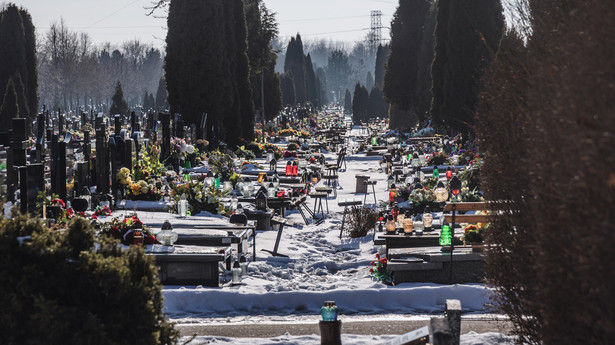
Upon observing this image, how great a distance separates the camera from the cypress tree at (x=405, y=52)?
5172cm

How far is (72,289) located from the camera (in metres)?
5.14

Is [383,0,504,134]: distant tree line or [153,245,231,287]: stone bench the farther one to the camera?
[383,0,504,134]: distant tree line

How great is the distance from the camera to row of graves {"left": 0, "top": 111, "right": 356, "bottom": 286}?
456 inches

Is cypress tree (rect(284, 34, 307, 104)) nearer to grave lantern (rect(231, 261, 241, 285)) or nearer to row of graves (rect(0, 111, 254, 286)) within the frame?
row of graves (rect(0, 111, 254, 286))

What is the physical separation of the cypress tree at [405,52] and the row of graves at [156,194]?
81.4 feet

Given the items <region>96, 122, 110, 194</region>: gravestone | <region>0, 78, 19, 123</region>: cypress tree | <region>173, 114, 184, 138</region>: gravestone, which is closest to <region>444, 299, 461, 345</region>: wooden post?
<region>96, 122, 110, 194</region>: gravestone

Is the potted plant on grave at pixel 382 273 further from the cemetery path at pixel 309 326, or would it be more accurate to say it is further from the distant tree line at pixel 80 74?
the distant tree line at pixel 80 74

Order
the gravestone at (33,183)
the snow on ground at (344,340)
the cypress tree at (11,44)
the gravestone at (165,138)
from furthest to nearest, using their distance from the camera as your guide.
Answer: the cypress tree at (11,44), the gravestone at (165,138), the gravestone at (33,183), the snow on ground at (344,340)

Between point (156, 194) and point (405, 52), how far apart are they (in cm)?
3621

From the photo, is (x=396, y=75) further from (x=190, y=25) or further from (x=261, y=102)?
(x=190, y=25)

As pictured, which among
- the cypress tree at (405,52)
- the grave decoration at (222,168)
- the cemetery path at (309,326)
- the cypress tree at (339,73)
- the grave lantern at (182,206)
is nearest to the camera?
the cemetery path at (309,326)

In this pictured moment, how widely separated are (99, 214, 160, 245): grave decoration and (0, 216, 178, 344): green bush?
19.4 feet

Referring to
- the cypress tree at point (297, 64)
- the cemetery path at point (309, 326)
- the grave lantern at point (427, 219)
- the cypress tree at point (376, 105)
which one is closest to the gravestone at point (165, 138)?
Result: the grave lantern at point (427, 219)

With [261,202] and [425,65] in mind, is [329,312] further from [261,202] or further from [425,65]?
[425,65]
